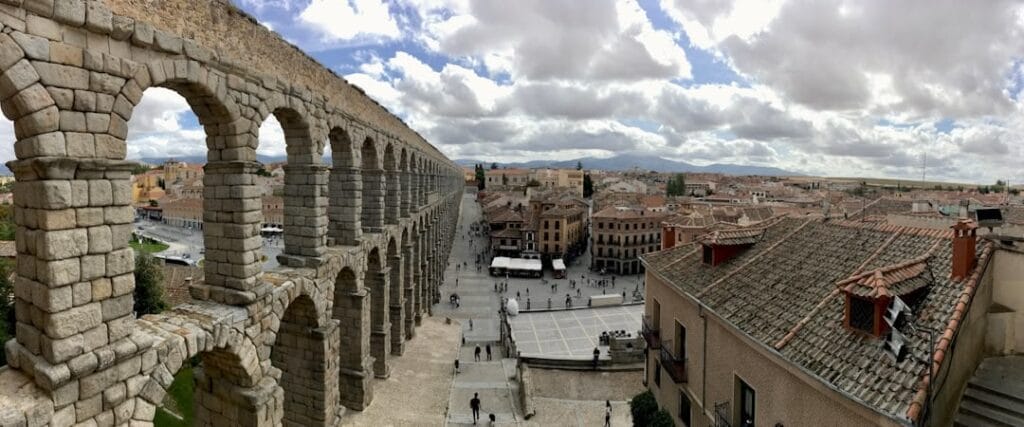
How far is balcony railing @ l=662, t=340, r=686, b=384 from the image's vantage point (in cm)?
1708

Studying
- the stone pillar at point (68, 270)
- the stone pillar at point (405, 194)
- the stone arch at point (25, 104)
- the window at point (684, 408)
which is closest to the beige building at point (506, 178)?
the stone pillar at point (405, 194)

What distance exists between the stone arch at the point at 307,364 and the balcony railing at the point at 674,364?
34.3 feet

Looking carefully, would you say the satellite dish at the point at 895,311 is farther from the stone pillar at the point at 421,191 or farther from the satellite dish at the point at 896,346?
the stone pillar at the point at 421,191

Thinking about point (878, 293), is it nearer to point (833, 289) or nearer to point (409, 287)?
point (833, 289)

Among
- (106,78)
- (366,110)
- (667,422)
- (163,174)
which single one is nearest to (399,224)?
(366,110)

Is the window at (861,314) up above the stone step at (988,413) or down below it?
above

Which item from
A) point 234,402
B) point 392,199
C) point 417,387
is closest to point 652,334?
point 417,387

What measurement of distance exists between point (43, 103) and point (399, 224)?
19542mm

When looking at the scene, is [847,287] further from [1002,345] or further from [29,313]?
[29,313]

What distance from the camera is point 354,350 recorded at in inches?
796

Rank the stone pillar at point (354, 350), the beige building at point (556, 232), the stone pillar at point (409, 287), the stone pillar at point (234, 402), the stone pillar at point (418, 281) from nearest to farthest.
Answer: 1. the stone pillar at point (234, 402)
2. the stone pillar at point (354, 350)
3. the stone pillar at point (409, 287)
4. the stone pillar at point (418, 281)
5. the beige building at point (556, 232)

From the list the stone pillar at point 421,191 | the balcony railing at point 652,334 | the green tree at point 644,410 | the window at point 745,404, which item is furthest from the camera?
the stone pillar at point 421,191

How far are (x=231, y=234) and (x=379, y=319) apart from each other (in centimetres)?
1368

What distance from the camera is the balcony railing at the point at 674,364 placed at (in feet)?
56.0
